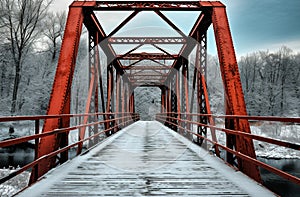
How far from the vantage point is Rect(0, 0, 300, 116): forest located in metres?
21.6

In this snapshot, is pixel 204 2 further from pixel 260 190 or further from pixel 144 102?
pixel 144 102

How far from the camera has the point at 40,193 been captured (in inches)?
127

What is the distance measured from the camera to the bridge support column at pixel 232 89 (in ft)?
15.1

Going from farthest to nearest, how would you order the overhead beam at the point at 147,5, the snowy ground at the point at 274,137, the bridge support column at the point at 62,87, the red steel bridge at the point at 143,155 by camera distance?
the snowy ground at the point at 274,137, the overhead beam at the point at 147,5, the bridge support column at the point at 62,87, the red steel bridge at the point at 143,155

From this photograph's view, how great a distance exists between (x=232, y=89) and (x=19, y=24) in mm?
21491

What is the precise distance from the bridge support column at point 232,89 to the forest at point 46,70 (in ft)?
61.0

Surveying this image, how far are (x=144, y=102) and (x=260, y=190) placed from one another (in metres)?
58.5

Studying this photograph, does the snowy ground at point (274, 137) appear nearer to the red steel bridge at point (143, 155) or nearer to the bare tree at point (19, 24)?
the red steel bridge at point (143, 155)

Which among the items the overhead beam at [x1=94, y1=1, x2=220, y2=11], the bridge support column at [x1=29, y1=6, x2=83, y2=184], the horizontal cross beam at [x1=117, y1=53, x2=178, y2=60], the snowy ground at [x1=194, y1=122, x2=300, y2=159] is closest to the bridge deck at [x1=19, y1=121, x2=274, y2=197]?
the bridge support column at [x1=29, y1=6, x2=83, y2=184]

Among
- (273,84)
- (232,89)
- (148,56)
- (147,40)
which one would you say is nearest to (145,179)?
(232,89)

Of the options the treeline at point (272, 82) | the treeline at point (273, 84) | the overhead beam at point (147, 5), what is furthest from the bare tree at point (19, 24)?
the treeline at point (273, 84)

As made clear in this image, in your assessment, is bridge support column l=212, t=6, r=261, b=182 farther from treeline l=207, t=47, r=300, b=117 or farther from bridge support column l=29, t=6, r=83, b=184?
treeline l=207, t=47, r=300, b=117

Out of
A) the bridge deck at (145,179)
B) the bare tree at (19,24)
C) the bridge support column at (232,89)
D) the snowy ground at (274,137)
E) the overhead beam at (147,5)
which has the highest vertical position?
the bare tree at (19,24)

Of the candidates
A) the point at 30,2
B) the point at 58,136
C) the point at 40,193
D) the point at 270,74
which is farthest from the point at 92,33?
the point at 270,74
